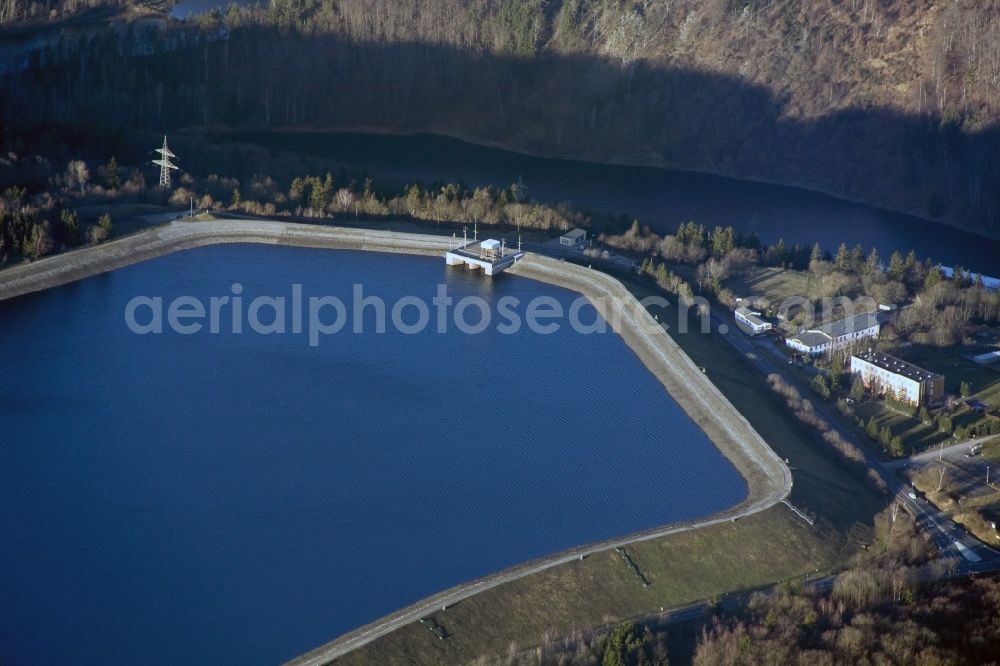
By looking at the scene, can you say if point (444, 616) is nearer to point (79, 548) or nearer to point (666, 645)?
point (666, 645)

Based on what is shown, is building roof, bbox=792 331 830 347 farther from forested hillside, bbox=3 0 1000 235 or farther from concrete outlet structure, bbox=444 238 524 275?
forested hillside, bbox=3 0 1000 235

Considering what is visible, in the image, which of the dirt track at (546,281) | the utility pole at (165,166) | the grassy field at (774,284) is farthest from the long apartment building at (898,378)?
the utility pole at (165,166)

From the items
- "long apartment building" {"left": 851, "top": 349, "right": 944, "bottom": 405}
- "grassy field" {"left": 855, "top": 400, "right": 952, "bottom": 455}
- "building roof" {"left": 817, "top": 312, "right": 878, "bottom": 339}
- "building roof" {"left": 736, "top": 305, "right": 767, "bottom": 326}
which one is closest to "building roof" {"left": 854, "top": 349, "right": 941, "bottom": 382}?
"long apartment building" {"left": 851, "top": 349, "right": 944, "bottom": 405}

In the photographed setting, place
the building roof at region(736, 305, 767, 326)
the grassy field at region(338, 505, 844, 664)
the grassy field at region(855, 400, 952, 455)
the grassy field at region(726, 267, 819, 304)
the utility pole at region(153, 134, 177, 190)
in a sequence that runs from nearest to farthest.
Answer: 1. the grassy field at region(338, 505, 844, 664)
2. the grassy field at region(855, 400, 952, 455)
3. the building roof at region(736, 305, 767, 326)
4. the grassy field at region(726, 267, 819, 304)
5. the utility pole at region(153, 134, 177, 190)

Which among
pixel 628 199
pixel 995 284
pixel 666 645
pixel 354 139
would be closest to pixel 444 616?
pixel 666 645

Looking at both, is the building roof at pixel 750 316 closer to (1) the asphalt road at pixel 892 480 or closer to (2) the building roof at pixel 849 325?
(1) the asphalt road at pixel 892 480

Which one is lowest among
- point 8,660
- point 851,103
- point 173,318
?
point 8,660
